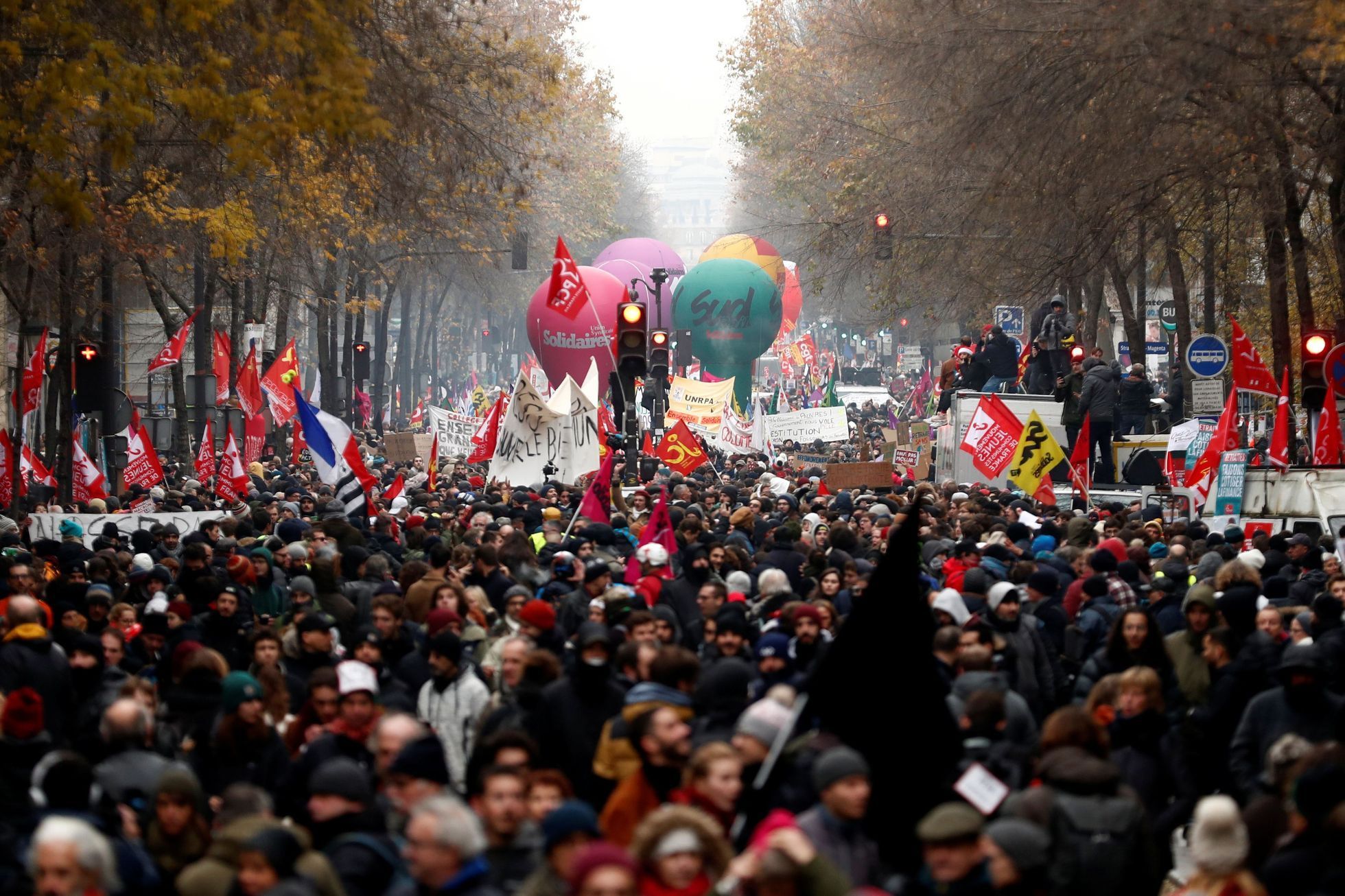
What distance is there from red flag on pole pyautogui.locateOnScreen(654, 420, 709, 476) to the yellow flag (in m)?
5.85

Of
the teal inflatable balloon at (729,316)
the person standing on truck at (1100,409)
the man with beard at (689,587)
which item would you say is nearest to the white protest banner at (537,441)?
the person standing on truck at (1100,409)

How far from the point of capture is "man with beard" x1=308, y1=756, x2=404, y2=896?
5777 mm

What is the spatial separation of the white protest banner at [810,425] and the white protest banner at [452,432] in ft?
28.2

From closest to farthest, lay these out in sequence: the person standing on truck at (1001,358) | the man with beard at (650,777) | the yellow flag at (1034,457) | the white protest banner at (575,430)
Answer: the man with beard at (650,777) < the yellow flag at (1034,457) < the white protest banner at (575,430) < the person standing on truck at (1001,358)

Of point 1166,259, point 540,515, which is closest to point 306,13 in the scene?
point 540,515

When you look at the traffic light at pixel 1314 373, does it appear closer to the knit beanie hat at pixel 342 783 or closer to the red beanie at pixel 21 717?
the red beanie at pixel 21 717

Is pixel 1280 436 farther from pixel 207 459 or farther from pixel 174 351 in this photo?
pixel 174 351

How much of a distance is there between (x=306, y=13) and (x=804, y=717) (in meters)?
8.43

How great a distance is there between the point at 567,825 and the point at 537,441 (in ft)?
52.2

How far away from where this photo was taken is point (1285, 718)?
308 inches

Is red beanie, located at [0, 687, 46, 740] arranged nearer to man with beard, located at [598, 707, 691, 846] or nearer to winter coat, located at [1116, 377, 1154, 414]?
man with beard, located at [598, 707, 691, 846]

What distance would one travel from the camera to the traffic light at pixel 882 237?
105 feet

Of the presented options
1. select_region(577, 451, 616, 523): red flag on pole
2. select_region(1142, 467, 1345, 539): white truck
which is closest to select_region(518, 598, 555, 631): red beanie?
select_region(577, 451, 616, 523): red flag on pole

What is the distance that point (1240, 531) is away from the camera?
15734 mm
